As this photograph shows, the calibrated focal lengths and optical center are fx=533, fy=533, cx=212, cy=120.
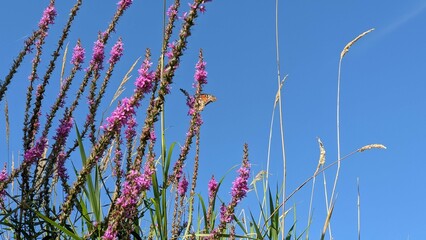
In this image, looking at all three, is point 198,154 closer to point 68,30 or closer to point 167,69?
point 68,30

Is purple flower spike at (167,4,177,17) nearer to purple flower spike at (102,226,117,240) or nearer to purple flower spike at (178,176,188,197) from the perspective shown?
purple flower spike at (102,226,117,240)

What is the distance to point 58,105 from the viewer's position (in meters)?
3.16

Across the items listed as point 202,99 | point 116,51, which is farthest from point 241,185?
point 116,51

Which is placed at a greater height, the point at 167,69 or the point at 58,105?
the point at 58,105

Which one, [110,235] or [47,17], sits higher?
[47,17]

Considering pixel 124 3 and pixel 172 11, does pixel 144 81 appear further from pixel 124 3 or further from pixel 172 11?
pixel 124 3

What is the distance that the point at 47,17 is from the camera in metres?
3.48

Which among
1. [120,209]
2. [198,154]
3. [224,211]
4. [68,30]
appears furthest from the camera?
[198,154]

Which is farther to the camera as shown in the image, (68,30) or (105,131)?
(68,30)

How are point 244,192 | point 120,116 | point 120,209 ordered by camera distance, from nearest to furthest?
1. point 120,209
2. point 120,116
3. point 244,192

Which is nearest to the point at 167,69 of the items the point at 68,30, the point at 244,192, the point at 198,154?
the point at 244,192

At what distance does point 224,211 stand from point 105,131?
1.02m

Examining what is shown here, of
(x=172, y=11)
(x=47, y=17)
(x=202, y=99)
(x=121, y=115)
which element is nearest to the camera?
(x=121, y=115)

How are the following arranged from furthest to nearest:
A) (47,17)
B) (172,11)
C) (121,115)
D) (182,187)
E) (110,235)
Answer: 1. (182,187)
2. (47,17)
3. (172,11)
4. (121,115)
5. (110,235)
